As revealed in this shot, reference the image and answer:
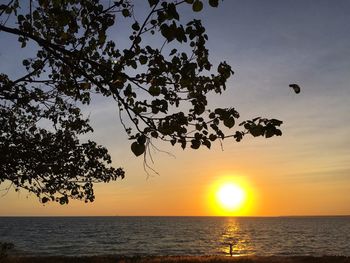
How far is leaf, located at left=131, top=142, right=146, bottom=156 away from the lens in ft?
13.8

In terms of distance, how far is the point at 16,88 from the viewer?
35.9 feet

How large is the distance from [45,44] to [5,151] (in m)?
8.14

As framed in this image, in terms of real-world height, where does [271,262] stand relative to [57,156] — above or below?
below

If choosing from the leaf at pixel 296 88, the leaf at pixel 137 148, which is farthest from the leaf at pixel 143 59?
the leaf at pixel 296 88

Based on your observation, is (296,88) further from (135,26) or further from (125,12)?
(125,12)

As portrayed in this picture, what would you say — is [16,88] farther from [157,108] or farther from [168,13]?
[168,13]

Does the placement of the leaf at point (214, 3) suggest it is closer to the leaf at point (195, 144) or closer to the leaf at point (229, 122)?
the leaf at point (229, 122)

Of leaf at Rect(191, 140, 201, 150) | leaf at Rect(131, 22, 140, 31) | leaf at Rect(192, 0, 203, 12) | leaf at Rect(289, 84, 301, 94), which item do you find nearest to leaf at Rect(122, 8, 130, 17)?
leaf at Rect(131, 22, 140, 31)

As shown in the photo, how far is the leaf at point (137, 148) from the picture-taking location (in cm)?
419

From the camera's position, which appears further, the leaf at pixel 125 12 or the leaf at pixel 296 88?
the leaf at pixel 125 12

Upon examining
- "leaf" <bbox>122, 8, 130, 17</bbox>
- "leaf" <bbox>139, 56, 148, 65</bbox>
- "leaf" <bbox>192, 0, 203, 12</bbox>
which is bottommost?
"leaf" <bbox>139, 56, 148, 65</bbox>

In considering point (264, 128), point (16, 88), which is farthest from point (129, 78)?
point (16, 88)

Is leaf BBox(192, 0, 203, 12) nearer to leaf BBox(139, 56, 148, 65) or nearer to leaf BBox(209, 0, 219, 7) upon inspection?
leaf BBox(209, 0, 219, 7)

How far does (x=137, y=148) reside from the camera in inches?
A: 166
